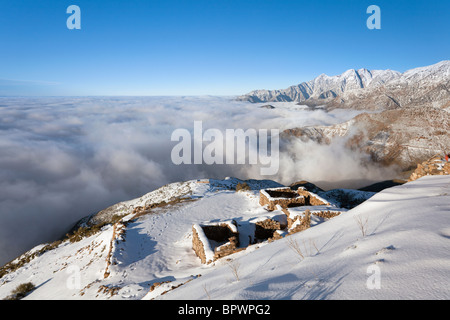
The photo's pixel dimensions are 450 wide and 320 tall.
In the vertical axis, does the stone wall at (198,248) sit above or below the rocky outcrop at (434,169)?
below

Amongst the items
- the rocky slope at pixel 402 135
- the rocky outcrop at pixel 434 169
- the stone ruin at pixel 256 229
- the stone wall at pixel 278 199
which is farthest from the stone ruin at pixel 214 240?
the rocky slope at pixel 402 135

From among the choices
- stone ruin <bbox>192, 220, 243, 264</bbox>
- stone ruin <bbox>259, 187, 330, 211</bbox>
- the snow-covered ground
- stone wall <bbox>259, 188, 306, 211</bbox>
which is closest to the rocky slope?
stone ruin <bbox>259, 187, 330, 211</bbox>

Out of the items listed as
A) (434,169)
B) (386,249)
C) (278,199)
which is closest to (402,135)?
(434,169)

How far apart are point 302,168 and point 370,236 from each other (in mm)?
171375

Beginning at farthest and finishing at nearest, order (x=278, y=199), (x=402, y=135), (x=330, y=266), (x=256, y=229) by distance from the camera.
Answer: (x=402, y=135), (x=278, y=199), (x=256, y=229), (x=330, y=266)

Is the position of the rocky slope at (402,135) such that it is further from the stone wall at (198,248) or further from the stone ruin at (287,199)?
the stone wall at (198,248)

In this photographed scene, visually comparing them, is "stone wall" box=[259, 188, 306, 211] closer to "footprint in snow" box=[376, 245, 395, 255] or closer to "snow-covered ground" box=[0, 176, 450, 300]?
"snow-covered ground" box=[0, 176, 450, 300]

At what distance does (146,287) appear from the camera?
8469 mm

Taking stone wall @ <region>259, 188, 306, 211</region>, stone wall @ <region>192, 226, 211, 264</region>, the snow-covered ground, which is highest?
the snow-covered ground

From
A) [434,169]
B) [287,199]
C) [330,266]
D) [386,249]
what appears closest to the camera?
[386,249]

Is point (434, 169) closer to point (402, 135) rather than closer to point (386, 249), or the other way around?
point (386, 249)

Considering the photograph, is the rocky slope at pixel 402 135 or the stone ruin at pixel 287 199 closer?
the stone ruin at pixel 287 199
